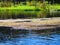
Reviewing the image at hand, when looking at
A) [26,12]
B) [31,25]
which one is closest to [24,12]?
[26,12]

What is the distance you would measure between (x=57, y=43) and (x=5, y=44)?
306cm

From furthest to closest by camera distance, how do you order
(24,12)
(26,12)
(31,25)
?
1. (24,12)
2. (26,12)
3. (31,25)

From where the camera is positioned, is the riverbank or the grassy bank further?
the grassy bank

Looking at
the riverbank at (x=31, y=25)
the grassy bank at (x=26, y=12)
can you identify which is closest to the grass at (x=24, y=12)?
the grassy bank at (x=26, y=12)

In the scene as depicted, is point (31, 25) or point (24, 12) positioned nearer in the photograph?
point (31, 25)

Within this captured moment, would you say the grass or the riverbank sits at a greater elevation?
the riverbank

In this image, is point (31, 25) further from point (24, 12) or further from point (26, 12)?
point (24, 12)

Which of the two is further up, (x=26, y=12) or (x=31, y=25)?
(x=31, y=25)

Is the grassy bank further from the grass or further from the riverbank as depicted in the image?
the riverbank

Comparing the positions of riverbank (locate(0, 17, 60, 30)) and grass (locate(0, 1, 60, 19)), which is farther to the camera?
grass (locate(0, 1, 60, 19))

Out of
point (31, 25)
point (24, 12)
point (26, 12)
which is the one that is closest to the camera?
point (31, 25)

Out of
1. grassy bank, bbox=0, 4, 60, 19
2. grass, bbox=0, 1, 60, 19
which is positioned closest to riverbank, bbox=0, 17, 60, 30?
grass, bbox=0, 1, 60, 19

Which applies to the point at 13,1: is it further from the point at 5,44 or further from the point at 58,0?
the point at 5,44

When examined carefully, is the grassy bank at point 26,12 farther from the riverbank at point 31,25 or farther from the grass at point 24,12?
the riverbank at point 31,25
